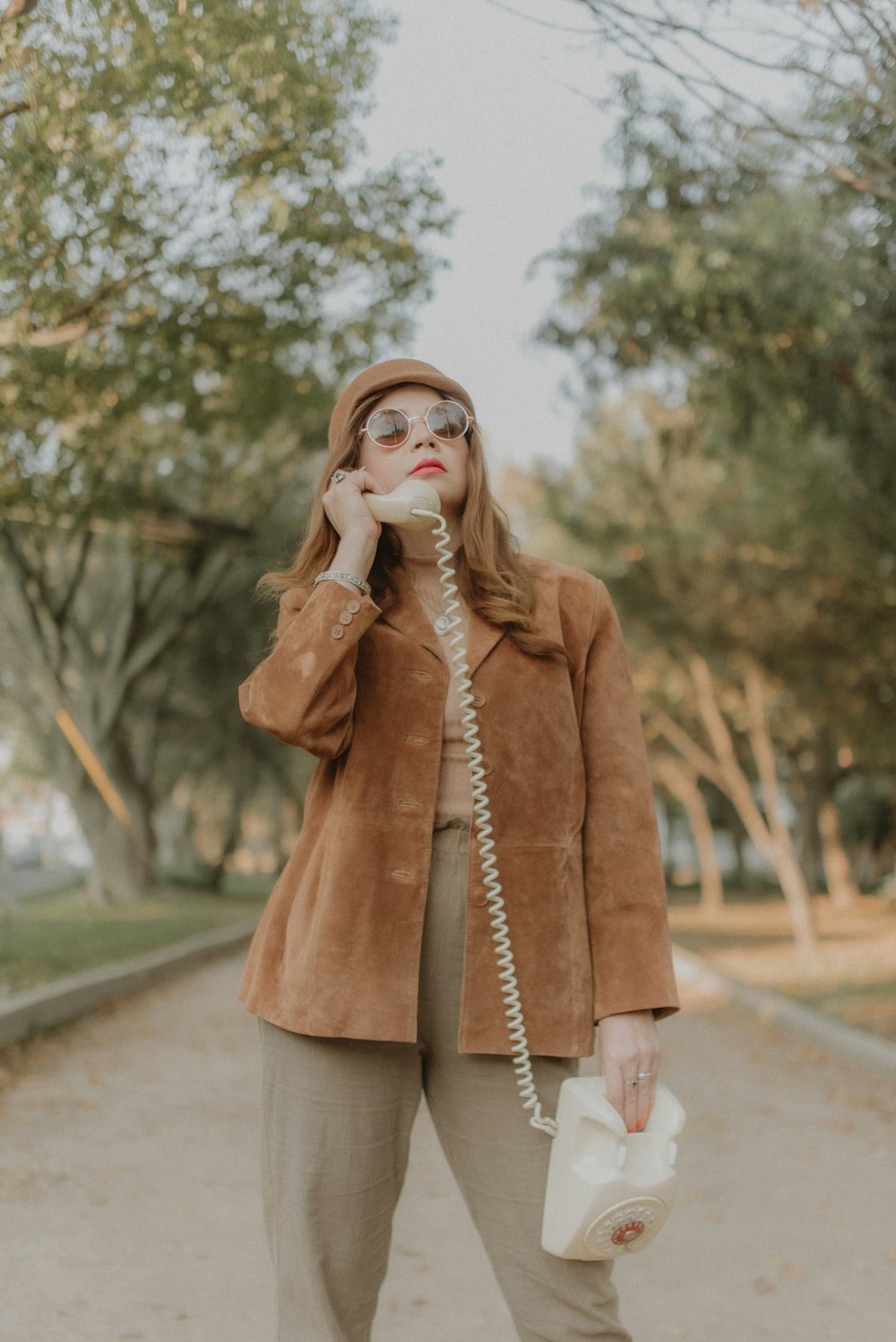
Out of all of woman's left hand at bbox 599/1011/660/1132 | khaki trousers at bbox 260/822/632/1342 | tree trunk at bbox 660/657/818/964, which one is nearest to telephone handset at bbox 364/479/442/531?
khaki trousers at bbox 260/822/632/1342

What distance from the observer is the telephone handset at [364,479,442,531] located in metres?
2.34

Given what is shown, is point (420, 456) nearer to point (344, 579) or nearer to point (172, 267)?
point (344, 579)

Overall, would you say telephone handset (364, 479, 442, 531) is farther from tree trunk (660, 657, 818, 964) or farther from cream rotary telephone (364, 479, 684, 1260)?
tree trunk (660, 657, 818, 964)

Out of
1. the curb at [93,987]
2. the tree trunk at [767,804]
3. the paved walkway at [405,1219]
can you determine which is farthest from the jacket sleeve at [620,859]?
the tree trunk at [767,804]

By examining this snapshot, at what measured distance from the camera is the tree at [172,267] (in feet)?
16.9

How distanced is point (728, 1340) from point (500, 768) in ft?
8.26

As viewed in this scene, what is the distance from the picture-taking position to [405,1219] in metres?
5.20

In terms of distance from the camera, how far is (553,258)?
9.38 meters

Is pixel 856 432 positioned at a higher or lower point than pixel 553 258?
lower

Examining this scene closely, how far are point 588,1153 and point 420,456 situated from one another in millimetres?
1230

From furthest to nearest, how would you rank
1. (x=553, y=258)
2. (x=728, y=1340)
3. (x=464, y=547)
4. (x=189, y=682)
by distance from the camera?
(x=189, y=682)
(x=553, y=258)
(x=728, y=1340)
(x=464, y=547)

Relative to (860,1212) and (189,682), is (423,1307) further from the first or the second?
(189,682)

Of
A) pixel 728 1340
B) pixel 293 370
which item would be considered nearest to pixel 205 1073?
pixel 728 1340

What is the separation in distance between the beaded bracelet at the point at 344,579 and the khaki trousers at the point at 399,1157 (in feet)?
1.45
